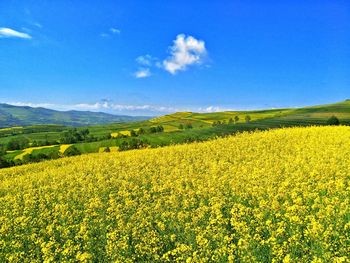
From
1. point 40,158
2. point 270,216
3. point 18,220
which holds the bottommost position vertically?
point 40,158

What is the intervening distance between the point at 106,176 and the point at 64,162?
13.7 metres

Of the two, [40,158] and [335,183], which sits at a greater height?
[335,183]

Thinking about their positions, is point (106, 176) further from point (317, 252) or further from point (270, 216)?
point (317, 252)

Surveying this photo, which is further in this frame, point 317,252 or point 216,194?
point 216,194

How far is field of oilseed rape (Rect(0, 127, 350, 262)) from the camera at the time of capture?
769cm

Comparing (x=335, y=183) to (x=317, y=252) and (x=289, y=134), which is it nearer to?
(x=317, y=252)

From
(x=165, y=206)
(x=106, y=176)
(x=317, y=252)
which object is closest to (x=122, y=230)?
(x=165, y=206)

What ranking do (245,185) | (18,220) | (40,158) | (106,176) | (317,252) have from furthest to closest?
(40,158), (106,176), (245,185), (18,220), (317,252)

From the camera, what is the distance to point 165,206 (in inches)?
448

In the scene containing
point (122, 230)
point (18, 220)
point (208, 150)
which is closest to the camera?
point (122, 230)

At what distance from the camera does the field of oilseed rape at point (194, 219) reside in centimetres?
769

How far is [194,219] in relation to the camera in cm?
945

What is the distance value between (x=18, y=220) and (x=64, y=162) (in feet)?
66.0

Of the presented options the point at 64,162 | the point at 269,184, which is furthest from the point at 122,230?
the point at 64,162
